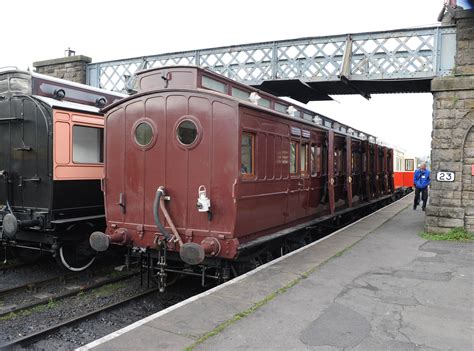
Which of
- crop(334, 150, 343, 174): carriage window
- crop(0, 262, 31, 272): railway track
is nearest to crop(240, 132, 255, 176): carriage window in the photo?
crop(334, 150, 343, 174): carriage window

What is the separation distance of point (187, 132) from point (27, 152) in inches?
142

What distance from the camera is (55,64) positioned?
61.0 feet

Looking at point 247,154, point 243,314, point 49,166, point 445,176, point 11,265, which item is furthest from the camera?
point 445,176

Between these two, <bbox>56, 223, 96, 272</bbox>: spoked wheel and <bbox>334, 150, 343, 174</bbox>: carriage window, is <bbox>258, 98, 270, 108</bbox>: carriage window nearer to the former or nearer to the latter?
<bbox>334, 150, 343, 174</bbox>: carriage window

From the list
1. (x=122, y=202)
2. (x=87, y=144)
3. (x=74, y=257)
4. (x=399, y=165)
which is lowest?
(x=74, y=257)

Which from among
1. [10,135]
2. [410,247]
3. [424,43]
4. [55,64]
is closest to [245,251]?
[410,247]

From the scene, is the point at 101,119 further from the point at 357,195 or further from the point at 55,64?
the point at 55,64

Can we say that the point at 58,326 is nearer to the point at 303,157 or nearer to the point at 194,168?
the point at 194,168

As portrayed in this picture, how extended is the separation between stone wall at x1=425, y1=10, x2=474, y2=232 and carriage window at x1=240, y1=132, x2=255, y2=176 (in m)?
5.73

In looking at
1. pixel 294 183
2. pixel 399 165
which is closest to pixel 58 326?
pixel 294 183

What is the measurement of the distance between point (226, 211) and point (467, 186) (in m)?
6.64

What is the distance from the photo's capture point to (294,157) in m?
8.13

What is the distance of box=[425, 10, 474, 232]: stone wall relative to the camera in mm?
9609

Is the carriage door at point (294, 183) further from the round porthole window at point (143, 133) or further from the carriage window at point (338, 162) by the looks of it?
the carriage window at point (338, 162)
